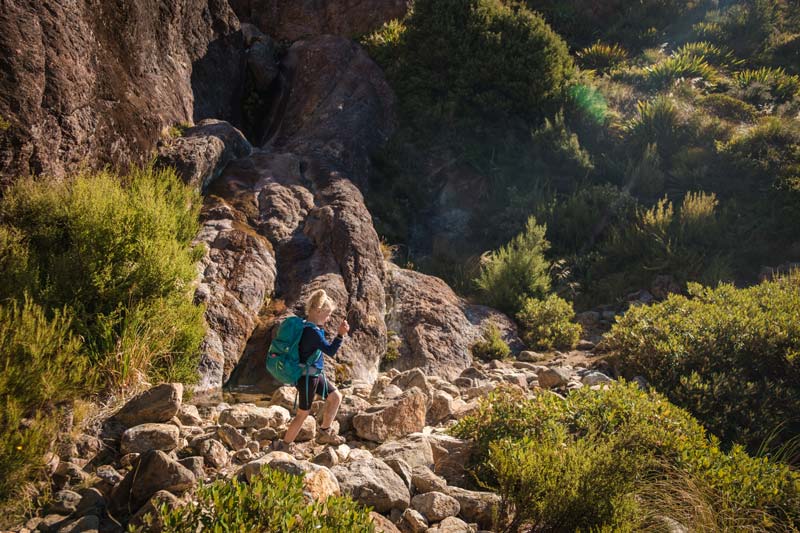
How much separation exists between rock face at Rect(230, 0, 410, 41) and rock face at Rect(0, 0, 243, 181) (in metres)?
4.82

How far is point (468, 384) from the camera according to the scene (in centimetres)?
750

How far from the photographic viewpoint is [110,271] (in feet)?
15.9

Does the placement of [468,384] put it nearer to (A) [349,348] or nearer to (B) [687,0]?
(A) [349,348]

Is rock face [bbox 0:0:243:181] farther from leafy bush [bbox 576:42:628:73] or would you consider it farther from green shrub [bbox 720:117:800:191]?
leafy bush [bbox 576:42:628:73]

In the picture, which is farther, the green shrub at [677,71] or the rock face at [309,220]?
the green shrub at [677,71]

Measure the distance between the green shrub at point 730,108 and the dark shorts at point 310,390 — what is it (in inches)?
579

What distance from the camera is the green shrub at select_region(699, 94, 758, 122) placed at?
14938mm

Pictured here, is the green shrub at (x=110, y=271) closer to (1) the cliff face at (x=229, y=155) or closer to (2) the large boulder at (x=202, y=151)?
(1) the cliff face at (x=229, y=155)

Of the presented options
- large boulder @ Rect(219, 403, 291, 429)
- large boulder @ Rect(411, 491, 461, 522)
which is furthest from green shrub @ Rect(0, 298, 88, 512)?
large boulder @ Rect(411, 491, 461, 522)

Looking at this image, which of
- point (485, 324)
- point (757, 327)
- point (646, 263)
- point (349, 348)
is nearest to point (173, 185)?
point (349, 348)

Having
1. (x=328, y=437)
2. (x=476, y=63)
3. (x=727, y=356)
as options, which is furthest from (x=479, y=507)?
(x=476, y=63)

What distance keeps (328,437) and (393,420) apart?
0.64 m

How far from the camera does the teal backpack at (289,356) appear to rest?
480cm

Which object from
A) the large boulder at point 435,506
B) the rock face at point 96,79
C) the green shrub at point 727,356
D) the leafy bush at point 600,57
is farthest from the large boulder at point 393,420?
the leafy bush at point 600,57
